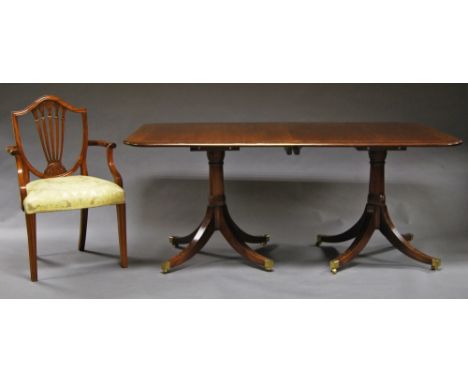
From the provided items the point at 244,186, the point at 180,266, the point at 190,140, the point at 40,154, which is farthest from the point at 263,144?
the point at 40,154

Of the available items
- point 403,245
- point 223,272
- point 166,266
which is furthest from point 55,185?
point 403,245

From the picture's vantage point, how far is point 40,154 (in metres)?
5.41

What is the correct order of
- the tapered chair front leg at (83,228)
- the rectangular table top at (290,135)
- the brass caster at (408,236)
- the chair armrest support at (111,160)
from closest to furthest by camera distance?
1. the rectangular table top at (290,135)
2. the chair armrest support at (111,160)
3. the tapered chair front leg at (83,228)
4. the brass caster at (408,236)

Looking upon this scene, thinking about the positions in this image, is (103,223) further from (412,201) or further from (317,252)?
(412,201)

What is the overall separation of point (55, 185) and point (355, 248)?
1.83 metres

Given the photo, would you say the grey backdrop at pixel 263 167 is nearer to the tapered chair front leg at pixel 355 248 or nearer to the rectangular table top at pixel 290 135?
the tapered chair front leg at pixel 355 248

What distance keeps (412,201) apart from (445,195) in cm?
26

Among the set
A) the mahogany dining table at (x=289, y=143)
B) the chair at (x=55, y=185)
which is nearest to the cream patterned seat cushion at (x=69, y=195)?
the chair at (x=55, y=185)

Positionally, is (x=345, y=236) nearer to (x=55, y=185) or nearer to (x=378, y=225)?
(x=378, y=225)

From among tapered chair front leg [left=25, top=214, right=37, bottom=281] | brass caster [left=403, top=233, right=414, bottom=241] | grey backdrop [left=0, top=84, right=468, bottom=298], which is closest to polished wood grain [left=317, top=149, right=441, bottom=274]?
brass caster [left=403, top=233, right=414, bottom=241]

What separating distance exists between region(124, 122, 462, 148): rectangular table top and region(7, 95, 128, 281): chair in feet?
1.29

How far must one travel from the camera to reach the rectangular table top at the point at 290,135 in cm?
383

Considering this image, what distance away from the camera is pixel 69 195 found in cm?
410

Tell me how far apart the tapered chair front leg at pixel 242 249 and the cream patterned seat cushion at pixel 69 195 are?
0.64 m
